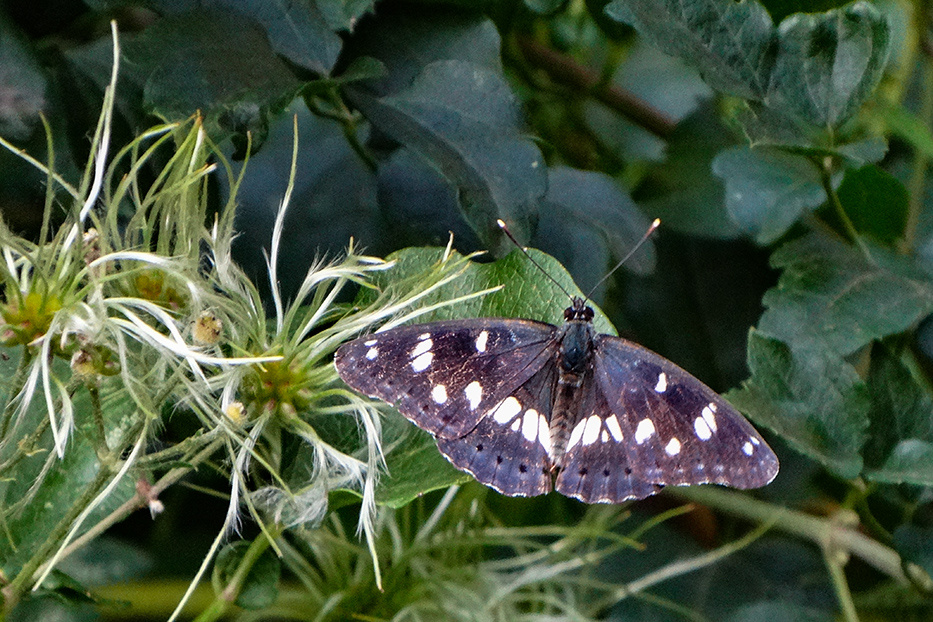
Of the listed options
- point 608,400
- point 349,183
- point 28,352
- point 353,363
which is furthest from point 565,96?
point 28,352

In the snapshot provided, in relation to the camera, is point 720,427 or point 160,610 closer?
point 720,427

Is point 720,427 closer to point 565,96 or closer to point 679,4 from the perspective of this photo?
point 679,4

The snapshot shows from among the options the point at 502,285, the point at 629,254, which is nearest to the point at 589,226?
the point at 629,254

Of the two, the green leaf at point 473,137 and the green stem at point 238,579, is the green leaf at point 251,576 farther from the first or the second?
the green leaf at point 473,137

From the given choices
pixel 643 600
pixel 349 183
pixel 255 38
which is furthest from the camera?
pixel 643 600

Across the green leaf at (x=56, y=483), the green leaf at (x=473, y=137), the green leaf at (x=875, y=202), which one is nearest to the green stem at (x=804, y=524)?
the green leaf at (x=875, y=202)

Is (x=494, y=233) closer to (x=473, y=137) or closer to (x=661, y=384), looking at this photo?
(x=473, y=137)

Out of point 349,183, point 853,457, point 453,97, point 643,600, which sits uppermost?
point 453,97
